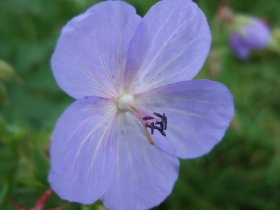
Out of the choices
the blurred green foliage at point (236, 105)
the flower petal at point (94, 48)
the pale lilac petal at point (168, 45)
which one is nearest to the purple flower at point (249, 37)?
the blurred green foliage at point (236, 105)

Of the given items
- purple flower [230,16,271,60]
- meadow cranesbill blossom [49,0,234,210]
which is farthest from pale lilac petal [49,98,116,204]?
purple flower [230,16,271,60]

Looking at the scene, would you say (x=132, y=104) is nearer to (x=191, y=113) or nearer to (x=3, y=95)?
(x=191, y=113)

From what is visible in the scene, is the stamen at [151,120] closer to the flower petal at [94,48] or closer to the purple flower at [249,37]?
the flower petal at [94,48]

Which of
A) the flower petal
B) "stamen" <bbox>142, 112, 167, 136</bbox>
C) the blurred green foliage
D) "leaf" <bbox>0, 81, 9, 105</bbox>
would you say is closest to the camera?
the flower petal

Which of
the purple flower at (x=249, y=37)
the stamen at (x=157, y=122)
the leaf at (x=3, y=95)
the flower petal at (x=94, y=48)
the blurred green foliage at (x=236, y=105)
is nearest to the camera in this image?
the flower petal at (x=94, y=48)

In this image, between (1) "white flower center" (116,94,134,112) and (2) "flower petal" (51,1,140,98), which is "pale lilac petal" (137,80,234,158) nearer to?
(1) "white flower center" (116,94,134,112)

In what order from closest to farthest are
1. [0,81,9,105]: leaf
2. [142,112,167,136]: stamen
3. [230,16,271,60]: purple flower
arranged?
[142,112,167,136]: stamen < [0,81,9,105]: leaf < [230,16,271,60]: purple flower

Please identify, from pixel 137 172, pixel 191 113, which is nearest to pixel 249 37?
pixel 191 113

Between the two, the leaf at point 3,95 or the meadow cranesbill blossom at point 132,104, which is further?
the leaf at point 3,95
